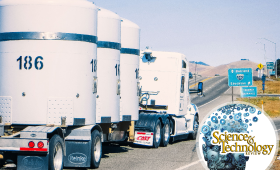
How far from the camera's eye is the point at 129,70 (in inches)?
631

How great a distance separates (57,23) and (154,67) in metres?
8.68

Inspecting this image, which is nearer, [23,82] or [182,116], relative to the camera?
[23,82]

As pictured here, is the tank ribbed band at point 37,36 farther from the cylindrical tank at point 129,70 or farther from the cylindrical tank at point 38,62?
the cylindrical tank at point 129,70

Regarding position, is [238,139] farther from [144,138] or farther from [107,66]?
[144,138]

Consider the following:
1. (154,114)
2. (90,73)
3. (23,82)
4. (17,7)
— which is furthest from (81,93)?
(154,114)

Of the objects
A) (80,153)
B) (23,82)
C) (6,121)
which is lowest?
(80,153)

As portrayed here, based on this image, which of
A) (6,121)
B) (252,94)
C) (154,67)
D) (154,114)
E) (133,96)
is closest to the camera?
(6,121)

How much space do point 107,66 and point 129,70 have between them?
2.12 m

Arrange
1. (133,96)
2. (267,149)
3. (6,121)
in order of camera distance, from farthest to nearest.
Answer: (133,96) → (6,121) → (267,149)

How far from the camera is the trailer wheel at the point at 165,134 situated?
59.7ft

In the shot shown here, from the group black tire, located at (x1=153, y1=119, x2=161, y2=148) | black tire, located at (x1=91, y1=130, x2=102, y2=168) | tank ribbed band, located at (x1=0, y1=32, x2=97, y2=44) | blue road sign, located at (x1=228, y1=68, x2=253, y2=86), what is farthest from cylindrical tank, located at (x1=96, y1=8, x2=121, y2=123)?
blue road sign, located at (x1=228, y1=68, x2=253, y2=86)

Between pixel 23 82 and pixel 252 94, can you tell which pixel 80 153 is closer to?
pixel 23 82

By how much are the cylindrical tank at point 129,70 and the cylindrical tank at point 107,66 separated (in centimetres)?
137

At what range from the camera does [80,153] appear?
1146 centimetres
